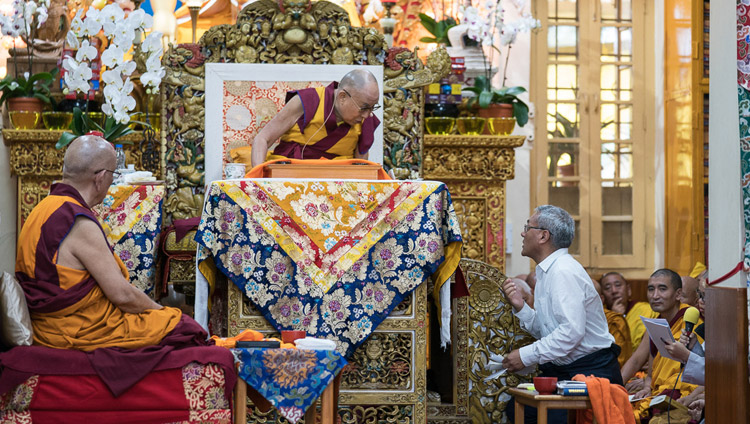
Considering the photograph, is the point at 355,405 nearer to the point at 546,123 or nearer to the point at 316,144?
the point at 316,144

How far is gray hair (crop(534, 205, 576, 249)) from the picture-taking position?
4848 millimetres

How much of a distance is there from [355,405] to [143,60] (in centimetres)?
228

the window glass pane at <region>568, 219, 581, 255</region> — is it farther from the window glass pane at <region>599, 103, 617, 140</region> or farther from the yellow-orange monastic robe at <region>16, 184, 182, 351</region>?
the yellow-orange monastic robe at <region>16, 184, 182, 351</region>

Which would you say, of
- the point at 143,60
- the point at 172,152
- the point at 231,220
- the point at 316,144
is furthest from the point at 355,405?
the point at 143,60

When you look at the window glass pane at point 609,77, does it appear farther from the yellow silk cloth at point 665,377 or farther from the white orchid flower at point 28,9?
the white orchid flower at point 28,9

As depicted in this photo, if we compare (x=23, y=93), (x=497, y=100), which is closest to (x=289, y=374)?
(x=497, y=100)

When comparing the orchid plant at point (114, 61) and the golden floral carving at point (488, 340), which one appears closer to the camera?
the orchid plant at point (114, 61)

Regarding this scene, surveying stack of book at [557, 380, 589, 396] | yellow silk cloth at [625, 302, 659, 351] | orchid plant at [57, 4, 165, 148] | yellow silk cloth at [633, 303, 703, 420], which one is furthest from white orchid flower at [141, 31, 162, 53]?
yellow silk cloth at [625, 302, 659, 351]

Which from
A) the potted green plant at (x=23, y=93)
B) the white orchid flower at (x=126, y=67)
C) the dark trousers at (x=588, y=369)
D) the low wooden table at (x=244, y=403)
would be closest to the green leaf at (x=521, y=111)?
the dark trousers at (x=588, y=369)

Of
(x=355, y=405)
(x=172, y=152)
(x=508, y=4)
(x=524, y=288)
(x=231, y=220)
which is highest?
(x=508, y=4)

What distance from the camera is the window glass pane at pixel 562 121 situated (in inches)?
314

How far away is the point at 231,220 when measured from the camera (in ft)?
14.1

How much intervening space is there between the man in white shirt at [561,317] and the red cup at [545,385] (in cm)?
44

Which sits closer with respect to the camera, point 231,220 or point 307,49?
point 231,220
